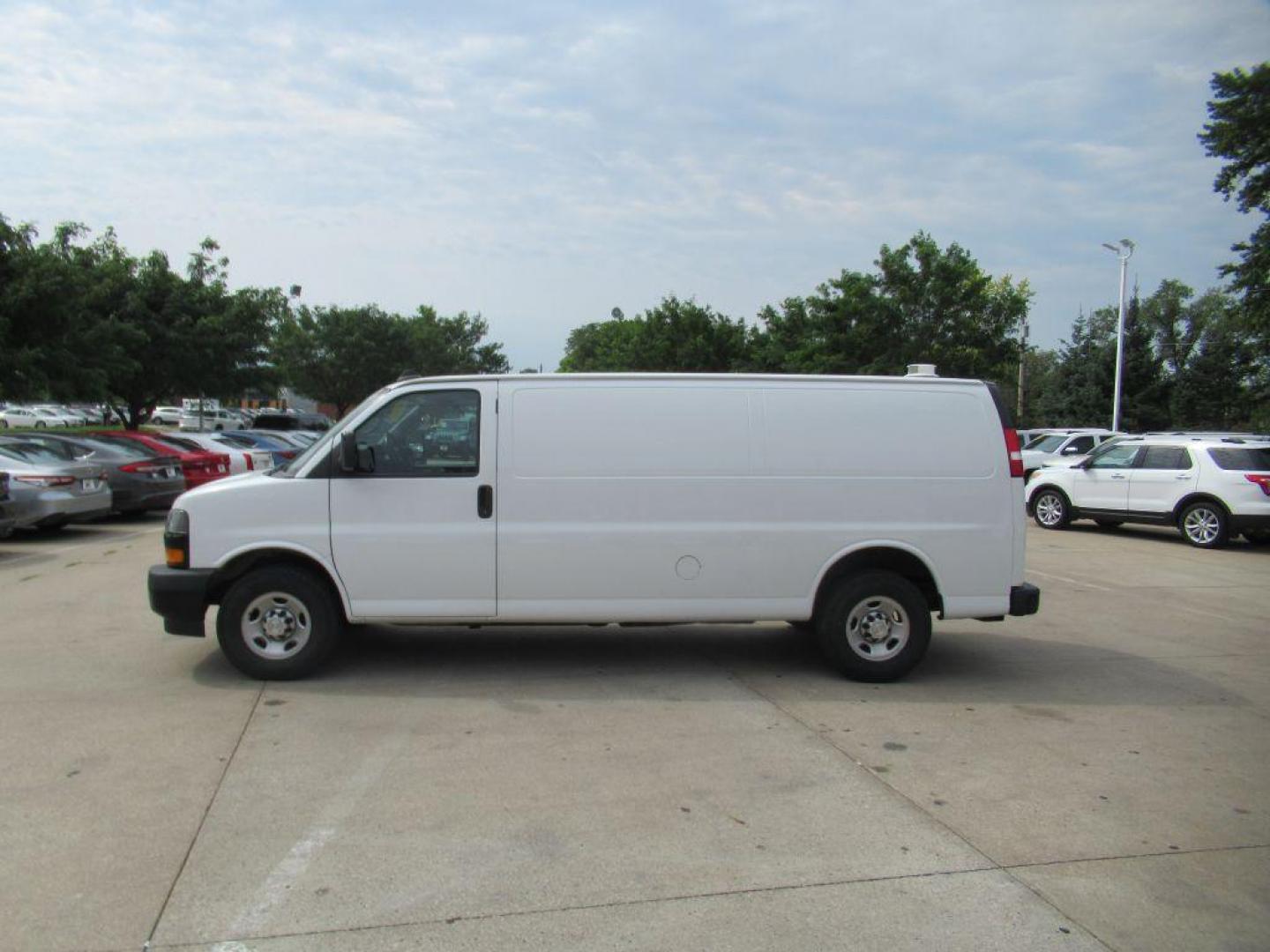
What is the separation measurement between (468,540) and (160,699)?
2.08 m

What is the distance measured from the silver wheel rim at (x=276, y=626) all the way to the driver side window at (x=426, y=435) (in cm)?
106

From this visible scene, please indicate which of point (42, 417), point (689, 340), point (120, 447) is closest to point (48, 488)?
point (120, 447)

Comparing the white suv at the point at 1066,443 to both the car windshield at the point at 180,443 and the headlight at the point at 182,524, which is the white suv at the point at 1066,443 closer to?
the car windshield at the point at 180,443

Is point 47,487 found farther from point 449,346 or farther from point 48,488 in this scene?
point 449,346

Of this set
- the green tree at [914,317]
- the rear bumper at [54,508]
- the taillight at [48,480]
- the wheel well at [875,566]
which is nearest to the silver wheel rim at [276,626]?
the wheel well at [875,566]

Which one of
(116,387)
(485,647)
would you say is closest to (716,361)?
(116,387)

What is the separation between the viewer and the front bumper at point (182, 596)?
6.36m

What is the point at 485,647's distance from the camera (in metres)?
7.62

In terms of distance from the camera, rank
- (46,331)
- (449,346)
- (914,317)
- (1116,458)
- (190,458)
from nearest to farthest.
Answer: (1116,458) → (190,458) → (46,331) → (914,317) → (449,346)

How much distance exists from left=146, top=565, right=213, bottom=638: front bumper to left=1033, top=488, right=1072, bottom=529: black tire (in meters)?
14.9

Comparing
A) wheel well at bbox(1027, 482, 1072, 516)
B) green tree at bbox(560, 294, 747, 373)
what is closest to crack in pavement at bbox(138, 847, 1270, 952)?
wheel well at bbox(1027, 482, 1072, 516)

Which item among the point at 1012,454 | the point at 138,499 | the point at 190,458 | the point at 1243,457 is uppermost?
the point at 1012,454

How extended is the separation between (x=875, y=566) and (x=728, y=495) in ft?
3.75

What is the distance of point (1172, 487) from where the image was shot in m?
15.8
